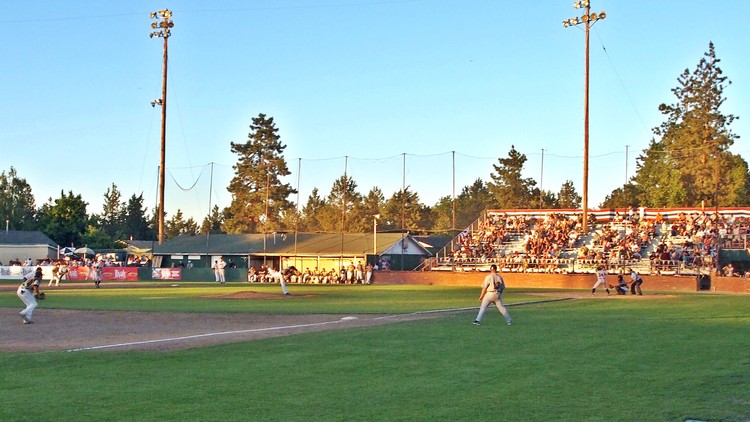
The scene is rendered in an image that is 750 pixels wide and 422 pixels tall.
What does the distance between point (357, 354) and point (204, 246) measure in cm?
6097

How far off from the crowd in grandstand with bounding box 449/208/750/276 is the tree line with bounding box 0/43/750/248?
48.4 ft

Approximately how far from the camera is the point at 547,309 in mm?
27859

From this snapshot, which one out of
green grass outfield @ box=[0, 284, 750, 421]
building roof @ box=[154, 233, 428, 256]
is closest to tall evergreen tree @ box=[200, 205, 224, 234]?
building roof @ box=[154, 233, 428, 256]

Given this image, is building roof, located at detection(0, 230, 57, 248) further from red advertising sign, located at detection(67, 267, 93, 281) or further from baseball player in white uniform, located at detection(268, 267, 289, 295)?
baseball player in white uniform, located at detection(268, 267, 289, 295)

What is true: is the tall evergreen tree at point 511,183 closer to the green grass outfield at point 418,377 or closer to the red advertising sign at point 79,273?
the red advertising sign at point 79,273

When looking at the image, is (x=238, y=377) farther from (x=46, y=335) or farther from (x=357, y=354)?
(x=46, y=335)

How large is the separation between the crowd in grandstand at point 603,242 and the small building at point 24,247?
47736 millimetres

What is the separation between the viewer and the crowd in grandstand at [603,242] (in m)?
48.0

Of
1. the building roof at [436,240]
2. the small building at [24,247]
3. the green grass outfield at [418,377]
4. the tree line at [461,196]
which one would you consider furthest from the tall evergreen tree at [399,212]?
the green grass outfield at [418,377]

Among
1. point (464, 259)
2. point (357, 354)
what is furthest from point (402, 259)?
point (357, 354)

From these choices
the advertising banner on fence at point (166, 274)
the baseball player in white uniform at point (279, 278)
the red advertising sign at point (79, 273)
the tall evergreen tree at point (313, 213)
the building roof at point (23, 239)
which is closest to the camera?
the baseball player in white uniform at point (279, 278)

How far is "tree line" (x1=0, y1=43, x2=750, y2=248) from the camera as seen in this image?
8175 cm

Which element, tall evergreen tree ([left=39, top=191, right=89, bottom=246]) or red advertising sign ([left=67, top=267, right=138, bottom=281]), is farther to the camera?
tall evergreen tree ([left=39, top=191, right=89, bottom=246])

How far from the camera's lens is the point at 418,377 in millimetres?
12625
